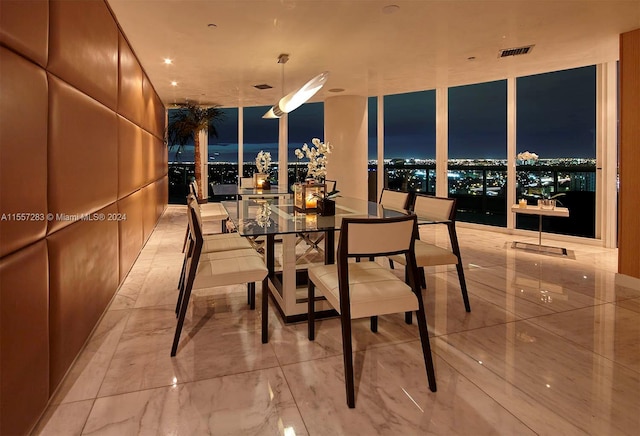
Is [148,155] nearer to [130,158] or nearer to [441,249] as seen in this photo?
[130,158]

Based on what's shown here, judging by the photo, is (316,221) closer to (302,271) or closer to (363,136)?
(302,271)

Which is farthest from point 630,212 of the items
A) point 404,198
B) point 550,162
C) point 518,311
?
point 550,162

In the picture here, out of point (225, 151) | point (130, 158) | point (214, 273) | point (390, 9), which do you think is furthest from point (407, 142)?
point (214, 273)

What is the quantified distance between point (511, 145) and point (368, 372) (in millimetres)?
5701

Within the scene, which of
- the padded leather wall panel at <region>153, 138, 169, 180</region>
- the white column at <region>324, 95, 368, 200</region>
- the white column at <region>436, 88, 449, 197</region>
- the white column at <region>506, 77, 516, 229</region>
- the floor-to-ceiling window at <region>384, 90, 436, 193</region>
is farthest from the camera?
the floor-to-ceiling window at <region>384, 90, 436, 193</region>

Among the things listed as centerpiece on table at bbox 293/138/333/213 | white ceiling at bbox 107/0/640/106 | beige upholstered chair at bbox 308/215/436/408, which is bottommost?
beige upholstered chair at bbox 308/215/436/408

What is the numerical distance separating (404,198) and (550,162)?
382 centimetres

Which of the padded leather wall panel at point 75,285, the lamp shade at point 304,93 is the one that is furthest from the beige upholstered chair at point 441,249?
the padded leather wall panel at point 75,285

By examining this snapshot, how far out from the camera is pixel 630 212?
371 centimetres

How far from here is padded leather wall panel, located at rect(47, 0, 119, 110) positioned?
1916mm

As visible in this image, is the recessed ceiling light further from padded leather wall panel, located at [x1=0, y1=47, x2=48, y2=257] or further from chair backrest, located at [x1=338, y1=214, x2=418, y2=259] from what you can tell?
padded leather wall panel, located at [x1=0, y1=47, x2=48, y2=257]

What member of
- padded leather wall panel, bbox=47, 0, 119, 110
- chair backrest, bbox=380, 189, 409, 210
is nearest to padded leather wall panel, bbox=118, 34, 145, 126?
padded leather wall panel, bbox=47, 0, 119, 110

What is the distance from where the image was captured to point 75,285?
7.04 feet

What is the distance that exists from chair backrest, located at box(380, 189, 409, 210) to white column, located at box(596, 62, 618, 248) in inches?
141
